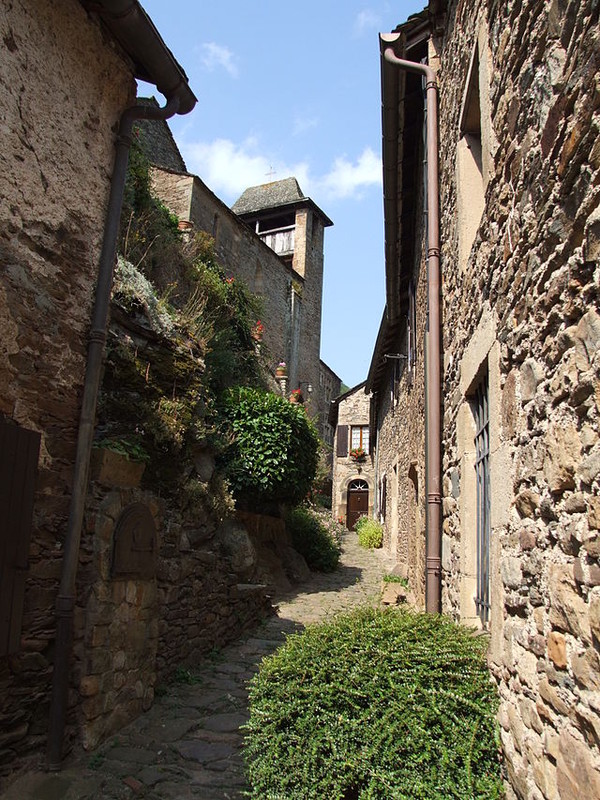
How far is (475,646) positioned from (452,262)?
9.27 feet

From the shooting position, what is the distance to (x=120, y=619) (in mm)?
4582

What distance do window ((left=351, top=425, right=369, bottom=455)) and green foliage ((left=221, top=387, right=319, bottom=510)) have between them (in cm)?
1443

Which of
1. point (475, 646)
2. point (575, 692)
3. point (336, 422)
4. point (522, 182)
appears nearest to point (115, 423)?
point (475, 646)

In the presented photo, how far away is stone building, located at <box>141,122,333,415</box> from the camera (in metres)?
18.1

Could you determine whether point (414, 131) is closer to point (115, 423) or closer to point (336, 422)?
point (115, 423)

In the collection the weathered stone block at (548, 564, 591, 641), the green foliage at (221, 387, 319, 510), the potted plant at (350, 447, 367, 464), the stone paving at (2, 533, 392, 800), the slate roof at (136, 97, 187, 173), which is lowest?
the stone paving at (2, 533, 392, 800)

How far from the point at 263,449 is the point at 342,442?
51.4 ft

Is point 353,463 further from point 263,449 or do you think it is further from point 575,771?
point 575,771

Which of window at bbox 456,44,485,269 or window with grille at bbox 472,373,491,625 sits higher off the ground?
window at bbox 456,44,485,269

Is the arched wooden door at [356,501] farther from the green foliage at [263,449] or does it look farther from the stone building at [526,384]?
the stone building at [526,384]

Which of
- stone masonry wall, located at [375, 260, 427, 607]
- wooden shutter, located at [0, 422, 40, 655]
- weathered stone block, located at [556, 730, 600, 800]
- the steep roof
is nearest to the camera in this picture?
weathered stone block, located at [556, 730, 600, 800]

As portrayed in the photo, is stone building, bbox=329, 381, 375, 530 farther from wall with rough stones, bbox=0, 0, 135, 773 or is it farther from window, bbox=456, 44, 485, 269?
wall with rough stones, bbox=0, 0, 135, 773

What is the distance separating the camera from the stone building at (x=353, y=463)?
24984 mm

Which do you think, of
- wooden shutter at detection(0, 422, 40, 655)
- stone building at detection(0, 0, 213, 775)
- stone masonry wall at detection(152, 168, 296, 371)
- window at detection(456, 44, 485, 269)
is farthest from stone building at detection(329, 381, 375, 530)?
wooden shutter at detection(0, 422, 40, 655)
